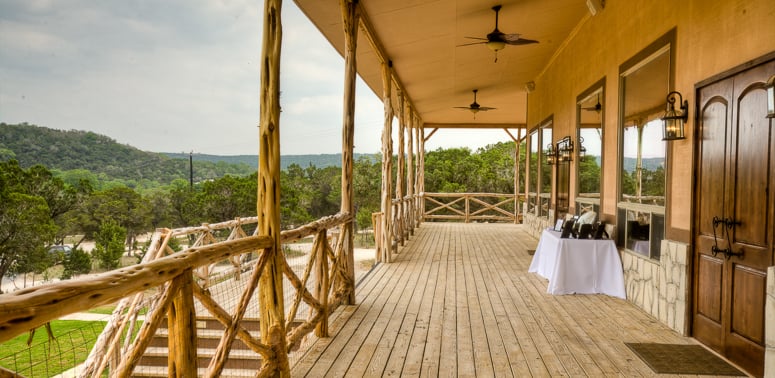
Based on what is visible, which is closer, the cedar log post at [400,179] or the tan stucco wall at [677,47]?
the tan stucco wall at [677,47]

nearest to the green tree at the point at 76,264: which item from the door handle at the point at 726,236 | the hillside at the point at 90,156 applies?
the hillside at the point at 90,156

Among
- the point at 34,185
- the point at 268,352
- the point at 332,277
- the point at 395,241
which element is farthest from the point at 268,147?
the point at 34,185

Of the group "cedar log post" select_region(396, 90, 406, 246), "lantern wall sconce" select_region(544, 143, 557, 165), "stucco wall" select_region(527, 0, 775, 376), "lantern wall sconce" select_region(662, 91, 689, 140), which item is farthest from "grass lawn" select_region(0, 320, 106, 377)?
"lantern wall sconce" select_region(544, 143, 557, 165)

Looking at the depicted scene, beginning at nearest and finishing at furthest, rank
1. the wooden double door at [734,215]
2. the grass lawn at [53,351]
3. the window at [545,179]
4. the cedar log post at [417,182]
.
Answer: the grass lawn at [53,351], the wooden double door at [734,215], the window at [545,179], the cedar log post at [417,182]

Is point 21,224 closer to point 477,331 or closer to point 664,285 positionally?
point 477,331

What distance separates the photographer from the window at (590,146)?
237 inches

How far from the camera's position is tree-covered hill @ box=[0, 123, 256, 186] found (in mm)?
8094

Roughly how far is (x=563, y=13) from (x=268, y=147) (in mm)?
5242

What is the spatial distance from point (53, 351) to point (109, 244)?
9266 millimetres

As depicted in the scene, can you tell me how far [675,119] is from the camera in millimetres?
3764

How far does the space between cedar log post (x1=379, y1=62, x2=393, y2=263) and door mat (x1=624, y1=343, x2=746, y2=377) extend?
4.33 m

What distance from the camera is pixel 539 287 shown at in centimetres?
545

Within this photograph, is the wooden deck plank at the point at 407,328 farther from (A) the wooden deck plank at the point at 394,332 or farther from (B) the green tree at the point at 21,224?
(B) the green tree at the point at 21,224

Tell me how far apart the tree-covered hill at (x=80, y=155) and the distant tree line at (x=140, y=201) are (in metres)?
0.43
